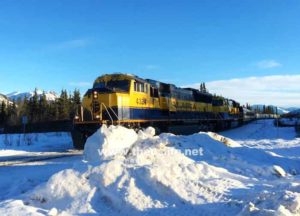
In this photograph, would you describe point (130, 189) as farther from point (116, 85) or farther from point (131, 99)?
point (116, 85)

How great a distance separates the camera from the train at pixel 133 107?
70.1 ft

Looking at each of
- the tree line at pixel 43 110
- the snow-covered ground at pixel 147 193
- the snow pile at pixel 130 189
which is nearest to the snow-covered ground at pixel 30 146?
the snow-covered ground at pixel 147 193

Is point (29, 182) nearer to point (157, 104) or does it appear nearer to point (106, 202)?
point (106, 202)

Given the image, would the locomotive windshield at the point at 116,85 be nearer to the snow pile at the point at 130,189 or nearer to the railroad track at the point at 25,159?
the railroad track at the point at 25,159

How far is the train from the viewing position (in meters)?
21.4

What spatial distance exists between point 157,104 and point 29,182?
1552cm

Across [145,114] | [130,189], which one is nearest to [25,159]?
[145,114]

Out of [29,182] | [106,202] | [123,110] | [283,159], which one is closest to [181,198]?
[106,202]

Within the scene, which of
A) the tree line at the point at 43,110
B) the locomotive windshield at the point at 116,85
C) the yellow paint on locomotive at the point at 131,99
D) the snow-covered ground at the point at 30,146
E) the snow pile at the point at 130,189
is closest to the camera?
the snow pile at the point at 130,189

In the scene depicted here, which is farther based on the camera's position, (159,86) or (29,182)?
(159,86)

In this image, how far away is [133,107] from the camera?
22.5 meters

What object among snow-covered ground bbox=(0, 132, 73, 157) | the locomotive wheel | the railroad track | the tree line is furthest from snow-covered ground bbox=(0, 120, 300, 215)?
the tree line

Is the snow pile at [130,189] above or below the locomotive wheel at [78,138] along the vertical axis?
below

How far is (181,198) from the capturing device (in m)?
7.85
